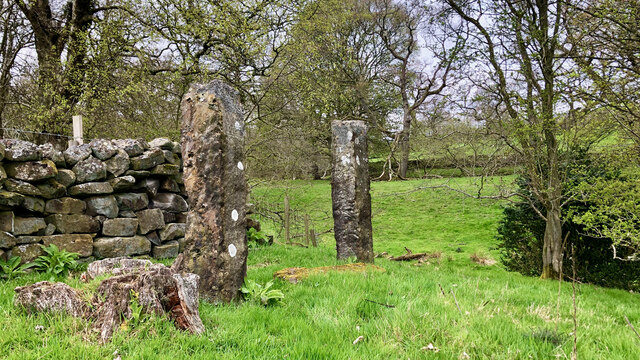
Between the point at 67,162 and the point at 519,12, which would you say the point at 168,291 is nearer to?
the point at 67,162

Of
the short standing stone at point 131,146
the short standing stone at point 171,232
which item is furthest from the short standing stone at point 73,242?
the short standing stone at point 131,146

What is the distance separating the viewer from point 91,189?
659 cm

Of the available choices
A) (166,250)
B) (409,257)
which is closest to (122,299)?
(166,250)

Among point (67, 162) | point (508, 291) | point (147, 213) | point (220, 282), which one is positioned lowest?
point (508, 291)

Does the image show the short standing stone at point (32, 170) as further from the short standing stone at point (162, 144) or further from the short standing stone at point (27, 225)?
the short standing stone at point (162, 144)

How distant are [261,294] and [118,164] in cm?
478

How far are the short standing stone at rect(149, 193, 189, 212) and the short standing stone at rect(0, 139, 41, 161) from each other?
2312 millimetres

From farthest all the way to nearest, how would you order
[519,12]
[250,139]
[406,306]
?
[250,139]
[519,12]
[406,306]

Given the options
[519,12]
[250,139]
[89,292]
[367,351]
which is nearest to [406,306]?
[367,351]

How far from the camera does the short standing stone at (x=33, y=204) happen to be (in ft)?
18.8

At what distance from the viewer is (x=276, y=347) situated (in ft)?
9.56

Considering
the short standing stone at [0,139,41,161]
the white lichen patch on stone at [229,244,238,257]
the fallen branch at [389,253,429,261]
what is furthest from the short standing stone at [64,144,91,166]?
the fallen branch at [389,253,429,261]

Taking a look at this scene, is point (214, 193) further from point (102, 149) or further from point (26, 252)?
point (102, 149)

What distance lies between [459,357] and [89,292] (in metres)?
3.27
